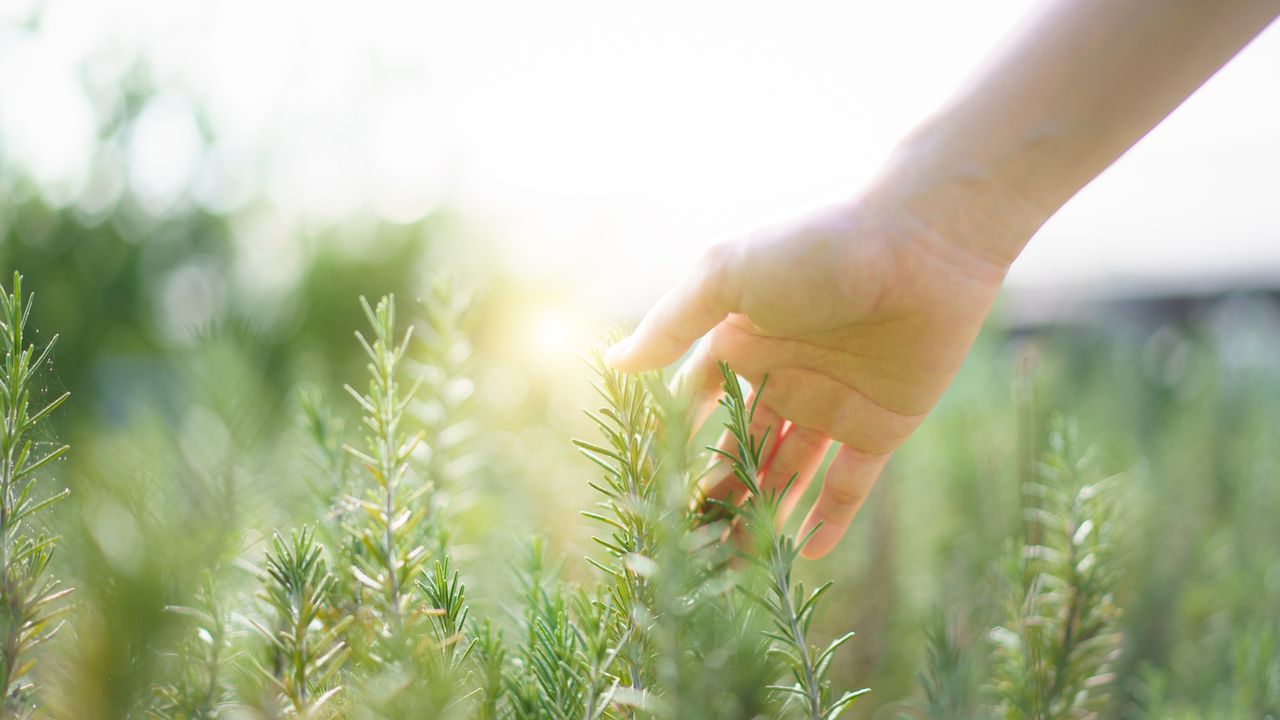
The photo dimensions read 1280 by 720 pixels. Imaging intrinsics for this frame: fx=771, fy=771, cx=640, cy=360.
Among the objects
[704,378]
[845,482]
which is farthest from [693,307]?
[845,482]

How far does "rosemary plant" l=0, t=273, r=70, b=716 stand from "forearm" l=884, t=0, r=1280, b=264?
1.39 feet

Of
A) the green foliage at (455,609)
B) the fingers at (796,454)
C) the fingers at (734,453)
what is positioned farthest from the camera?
the fingers at (796,454)

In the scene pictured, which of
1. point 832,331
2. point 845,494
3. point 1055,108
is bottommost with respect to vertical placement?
point 845,494

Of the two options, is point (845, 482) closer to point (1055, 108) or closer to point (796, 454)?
point (796, 454)

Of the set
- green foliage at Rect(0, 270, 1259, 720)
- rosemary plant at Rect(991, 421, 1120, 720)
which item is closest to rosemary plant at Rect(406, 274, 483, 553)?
green foliage at Rect(0, 270, 1259, 720)

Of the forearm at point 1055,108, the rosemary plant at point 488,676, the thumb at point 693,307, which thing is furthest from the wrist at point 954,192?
the rosemary plant at point 488,676

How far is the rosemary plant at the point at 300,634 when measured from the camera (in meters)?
0.27

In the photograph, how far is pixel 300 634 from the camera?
0.91 feet

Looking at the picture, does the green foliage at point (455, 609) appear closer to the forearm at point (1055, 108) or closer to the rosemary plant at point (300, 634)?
the rosemary plant at point (300, 634)

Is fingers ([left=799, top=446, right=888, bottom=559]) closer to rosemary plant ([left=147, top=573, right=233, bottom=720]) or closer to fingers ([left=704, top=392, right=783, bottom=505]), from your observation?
fingers ([left=704, top=392, right=783, bottom=505])

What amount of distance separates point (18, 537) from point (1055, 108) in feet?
1.73

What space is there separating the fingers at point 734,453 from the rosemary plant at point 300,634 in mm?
161

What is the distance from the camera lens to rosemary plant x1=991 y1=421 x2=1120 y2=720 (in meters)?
0.37

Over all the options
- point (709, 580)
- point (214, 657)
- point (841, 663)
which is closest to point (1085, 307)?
point (841, 663)
